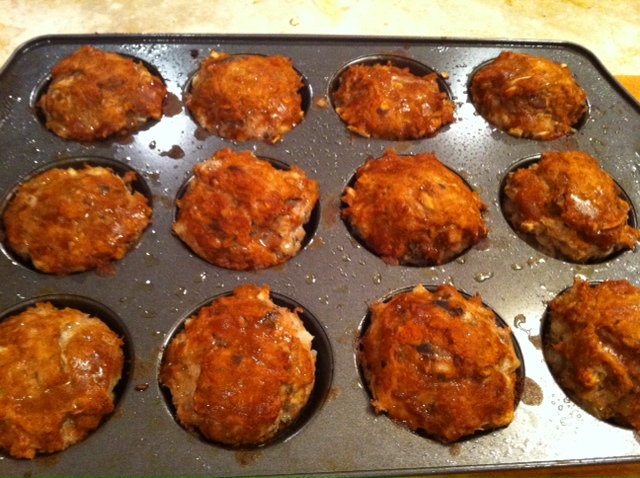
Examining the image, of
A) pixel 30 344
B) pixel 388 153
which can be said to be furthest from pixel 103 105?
pixel 388 153

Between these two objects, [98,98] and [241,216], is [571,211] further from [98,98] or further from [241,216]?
[98,98]

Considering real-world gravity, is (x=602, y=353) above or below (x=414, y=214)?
below

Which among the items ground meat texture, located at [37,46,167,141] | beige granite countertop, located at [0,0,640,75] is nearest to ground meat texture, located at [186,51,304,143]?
ground meat texture, located at [37,46,167,141]

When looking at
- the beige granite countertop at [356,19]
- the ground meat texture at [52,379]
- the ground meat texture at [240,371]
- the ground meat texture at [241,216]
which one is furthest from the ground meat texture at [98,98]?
the ground meat texture at [240,371]

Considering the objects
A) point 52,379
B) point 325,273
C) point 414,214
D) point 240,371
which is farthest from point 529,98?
point 52,379

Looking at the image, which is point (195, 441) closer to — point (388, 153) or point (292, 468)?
point (292, 468)
